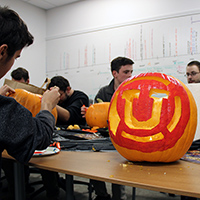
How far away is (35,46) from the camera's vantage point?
159 inches

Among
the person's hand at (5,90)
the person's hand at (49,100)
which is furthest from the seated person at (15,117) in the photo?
the person's hand at (5,90)

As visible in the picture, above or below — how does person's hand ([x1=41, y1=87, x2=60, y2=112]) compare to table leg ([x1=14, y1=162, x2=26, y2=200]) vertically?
above

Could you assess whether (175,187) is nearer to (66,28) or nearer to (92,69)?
(92,69)

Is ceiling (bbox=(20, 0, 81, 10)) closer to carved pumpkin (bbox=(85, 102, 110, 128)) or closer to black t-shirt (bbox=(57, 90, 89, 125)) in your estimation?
black t-shirt (bbox=(57, 90, 89, 125))

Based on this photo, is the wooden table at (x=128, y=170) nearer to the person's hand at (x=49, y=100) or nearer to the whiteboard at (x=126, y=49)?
the person's hand at (x=49, y=100)

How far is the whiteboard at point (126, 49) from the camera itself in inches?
115

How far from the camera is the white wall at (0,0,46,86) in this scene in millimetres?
3818

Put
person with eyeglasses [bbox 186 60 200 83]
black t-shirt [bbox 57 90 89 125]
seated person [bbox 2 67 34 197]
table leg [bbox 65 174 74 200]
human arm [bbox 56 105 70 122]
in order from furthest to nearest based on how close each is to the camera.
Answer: person with eyeglasses [bbox 186 60 200 83] → black t-shirt [bbox 57 90 89 125] → human arm [bbox 56 105 70 122] → seated person [bbox 2 67 34 197] → table leg [bbox 65 174 74 200]

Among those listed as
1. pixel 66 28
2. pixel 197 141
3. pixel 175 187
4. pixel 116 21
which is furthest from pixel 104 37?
pixel 175 187

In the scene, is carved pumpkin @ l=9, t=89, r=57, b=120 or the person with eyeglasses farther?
the person with eyeglasses

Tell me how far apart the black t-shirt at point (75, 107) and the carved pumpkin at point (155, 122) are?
55.0 inches

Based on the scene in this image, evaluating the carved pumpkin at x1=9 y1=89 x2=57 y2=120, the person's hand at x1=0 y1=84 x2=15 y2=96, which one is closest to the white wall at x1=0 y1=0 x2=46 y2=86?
the carved pumpkin at x1=9 y1=89 x2=57 y2=120

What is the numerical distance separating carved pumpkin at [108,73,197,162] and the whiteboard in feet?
7.78

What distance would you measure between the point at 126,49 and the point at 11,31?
112 inches
